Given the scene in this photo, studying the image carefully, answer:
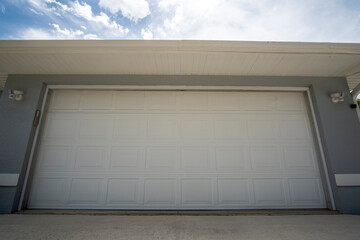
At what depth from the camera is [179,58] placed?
281 cm

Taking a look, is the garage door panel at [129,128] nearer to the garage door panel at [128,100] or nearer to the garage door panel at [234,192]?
the garage door panel at [128,100]

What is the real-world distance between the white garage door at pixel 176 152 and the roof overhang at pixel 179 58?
529 millimetres

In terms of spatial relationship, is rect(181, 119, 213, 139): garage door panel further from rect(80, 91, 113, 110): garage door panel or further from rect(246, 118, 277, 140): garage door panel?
rect(80, 91, 113, 110): garage door panel

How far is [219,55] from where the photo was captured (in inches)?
107

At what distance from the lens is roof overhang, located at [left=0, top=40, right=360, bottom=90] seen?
2561mm

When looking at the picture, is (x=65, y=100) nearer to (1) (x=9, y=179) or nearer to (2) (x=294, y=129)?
(1) (x=9, y=179)

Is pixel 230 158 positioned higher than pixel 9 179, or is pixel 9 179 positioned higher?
pixel 230 158

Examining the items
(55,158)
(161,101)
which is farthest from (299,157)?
(55,158)

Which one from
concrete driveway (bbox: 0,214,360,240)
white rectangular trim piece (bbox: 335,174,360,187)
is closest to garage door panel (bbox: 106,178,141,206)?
concrete driveway (bbox: 0,214,360,240)

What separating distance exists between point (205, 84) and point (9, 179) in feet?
12.8

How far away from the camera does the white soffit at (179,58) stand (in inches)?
101

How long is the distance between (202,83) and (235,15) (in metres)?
1.46

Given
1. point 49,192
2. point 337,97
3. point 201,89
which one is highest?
point 201,89

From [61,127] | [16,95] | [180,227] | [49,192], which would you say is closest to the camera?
[180,227]
